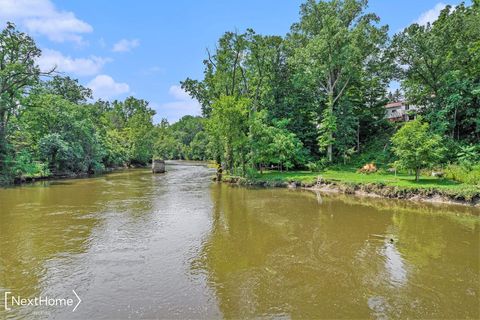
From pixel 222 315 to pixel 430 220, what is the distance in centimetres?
1190

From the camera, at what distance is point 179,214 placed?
1539cm

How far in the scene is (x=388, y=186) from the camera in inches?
789

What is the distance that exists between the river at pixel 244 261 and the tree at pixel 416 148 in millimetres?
4602

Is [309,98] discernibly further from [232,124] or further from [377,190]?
[377,190]

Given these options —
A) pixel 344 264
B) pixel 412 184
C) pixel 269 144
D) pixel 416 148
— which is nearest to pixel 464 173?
pixel 416 148

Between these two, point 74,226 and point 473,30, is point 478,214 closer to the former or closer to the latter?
point 74,226

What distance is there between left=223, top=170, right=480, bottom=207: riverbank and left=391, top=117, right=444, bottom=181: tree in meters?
1.29

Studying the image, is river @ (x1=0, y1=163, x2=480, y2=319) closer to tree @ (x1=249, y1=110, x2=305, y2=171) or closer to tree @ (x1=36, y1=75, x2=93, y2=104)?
tree @ (x1=249, y1=110, x2=305, y2=171)

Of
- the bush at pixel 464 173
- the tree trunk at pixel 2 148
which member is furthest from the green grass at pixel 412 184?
the tree trunk at pixel 2 148

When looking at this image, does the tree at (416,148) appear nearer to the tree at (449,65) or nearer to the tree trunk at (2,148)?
the tree at (449,65)

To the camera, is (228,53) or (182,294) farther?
(228,53)

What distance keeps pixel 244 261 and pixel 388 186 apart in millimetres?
14695

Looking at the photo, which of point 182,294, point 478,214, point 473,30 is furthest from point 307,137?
point 182,294

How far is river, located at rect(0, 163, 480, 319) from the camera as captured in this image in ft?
20.8
